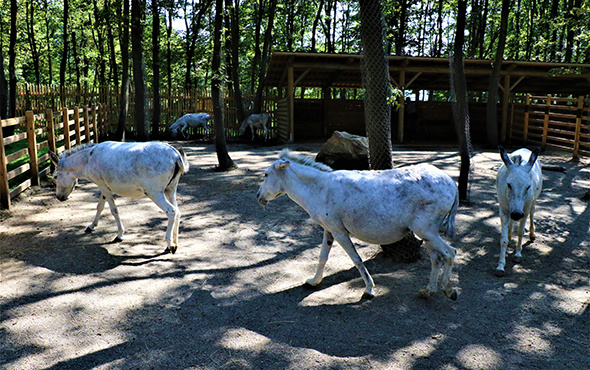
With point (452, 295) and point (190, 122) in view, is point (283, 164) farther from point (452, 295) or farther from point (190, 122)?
point (190, 122)

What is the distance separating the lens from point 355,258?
433 cm

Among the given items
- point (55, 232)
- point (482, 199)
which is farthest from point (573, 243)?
point (55, 232)

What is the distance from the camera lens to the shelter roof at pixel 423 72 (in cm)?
1723

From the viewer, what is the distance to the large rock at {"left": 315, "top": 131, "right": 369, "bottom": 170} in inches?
410

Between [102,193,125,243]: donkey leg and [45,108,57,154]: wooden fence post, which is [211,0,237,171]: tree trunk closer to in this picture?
[45,108,57,154]: wooden fence post

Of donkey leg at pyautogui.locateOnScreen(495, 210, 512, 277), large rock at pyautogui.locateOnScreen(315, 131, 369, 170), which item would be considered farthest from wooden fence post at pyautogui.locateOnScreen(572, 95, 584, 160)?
donkey leg at pyautogui.locateOnScreen(495, 210, 512, 277)

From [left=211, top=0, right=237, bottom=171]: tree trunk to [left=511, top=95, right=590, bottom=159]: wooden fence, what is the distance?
10449 millimetres

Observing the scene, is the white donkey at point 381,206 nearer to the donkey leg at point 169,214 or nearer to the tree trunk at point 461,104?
the donkey leg at point 169,214

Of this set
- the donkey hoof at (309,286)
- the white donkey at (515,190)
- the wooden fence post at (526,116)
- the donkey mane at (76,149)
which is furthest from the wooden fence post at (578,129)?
the donkey mane at (76,149)

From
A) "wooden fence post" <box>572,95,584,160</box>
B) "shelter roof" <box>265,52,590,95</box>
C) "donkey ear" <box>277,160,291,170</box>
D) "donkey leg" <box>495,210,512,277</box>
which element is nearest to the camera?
"donkey ear" <box>277,160,291,170</box>

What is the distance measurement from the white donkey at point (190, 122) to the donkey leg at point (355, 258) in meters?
17.2

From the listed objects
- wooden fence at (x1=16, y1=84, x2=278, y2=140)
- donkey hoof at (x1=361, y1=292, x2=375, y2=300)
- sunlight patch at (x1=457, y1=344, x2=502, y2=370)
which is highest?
wooden fence at (x1=16, y1=84, x2=278, y2=140)

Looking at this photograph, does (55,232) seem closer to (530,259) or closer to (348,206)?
(348,206)

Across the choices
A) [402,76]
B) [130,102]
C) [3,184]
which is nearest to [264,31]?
[130,102]
